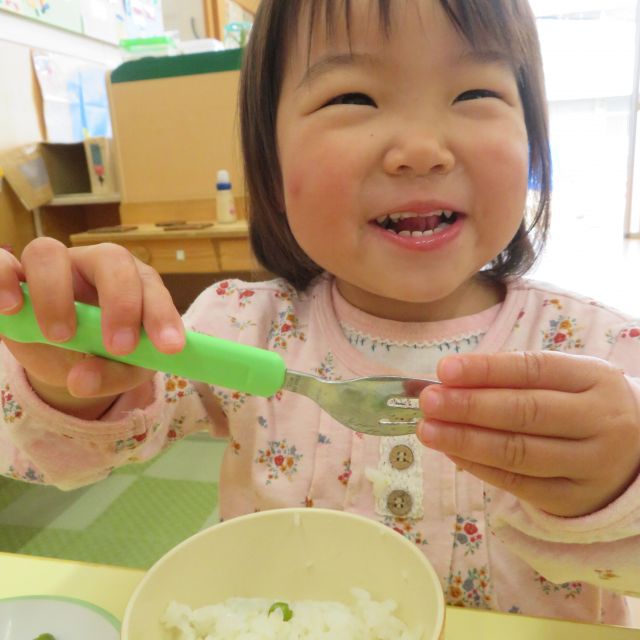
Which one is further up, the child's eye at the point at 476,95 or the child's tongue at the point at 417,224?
the child's eye at the point at 476,95

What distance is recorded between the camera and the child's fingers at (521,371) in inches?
14.2

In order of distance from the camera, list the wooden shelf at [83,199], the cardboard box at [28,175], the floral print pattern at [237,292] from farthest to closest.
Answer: the wooden shelf at [83,199] < the cardboard box at [28,175] < the floral print pattern at [237,292]

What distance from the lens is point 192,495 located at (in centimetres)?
162

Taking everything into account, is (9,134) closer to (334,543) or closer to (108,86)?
(108,86)

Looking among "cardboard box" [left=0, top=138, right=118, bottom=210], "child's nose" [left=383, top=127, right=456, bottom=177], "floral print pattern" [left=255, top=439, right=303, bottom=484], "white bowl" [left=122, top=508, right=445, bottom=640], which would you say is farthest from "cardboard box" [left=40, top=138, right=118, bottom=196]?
"white bowl" [left=122, top=508, right=445, bottom=640]

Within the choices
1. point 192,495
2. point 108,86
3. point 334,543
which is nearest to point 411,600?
point 334,543

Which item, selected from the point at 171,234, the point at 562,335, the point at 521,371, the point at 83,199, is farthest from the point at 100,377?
the point at 83,199

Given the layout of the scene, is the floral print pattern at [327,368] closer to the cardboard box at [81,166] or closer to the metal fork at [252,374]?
the metal fork at [252,374]

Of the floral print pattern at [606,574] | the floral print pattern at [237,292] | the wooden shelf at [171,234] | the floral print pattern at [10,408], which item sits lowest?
the floral print pattern at [606,574]

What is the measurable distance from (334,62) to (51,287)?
1.17ft

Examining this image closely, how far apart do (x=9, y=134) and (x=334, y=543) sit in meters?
2.27

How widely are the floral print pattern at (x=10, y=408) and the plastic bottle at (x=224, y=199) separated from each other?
1.51 metres

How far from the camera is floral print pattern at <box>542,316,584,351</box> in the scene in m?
0.68

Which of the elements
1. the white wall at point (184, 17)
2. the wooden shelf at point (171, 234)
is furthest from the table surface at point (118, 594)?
the white wall at point (184, 17)
